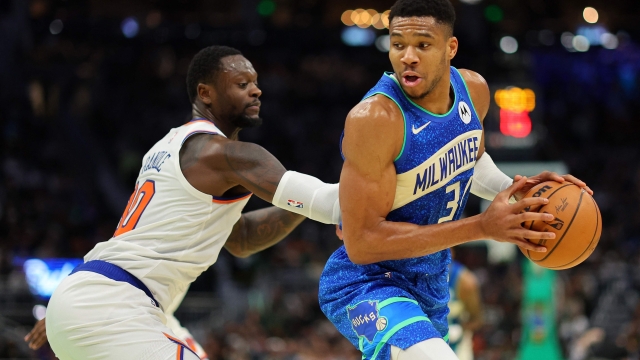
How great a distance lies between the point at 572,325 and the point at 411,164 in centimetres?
1064

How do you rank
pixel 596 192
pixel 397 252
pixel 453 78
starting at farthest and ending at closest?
pixel 596 192
pixel 453 78
pixel 397 252

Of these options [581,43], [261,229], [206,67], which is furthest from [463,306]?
[581,43]

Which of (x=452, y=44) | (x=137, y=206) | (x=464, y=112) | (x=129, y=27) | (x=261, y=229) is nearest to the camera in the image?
(x=452, y=44)

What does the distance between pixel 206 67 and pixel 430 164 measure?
1.56m

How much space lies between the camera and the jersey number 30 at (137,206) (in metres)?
4.31

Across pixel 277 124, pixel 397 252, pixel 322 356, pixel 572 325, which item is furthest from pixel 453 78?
pixel 277 124

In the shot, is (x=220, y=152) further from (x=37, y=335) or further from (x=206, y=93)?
(x=37, y=335)

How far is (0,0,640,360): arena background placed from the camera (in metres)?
13.8

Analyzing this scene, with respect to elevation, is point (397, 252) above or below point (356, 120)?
below

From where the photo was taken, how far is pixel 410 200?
12.9 feet

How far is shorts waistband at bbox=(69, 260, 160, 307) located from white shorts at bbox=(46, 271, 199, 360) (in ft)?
0.11

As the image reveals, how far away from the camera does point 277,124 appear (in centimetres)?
2094

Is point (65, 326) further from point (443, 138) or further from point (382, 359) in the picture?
point (443, 138)

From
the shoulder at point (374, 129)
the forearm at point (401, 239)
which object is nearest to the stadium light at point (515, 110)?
the shoulder at point (374, 129)
